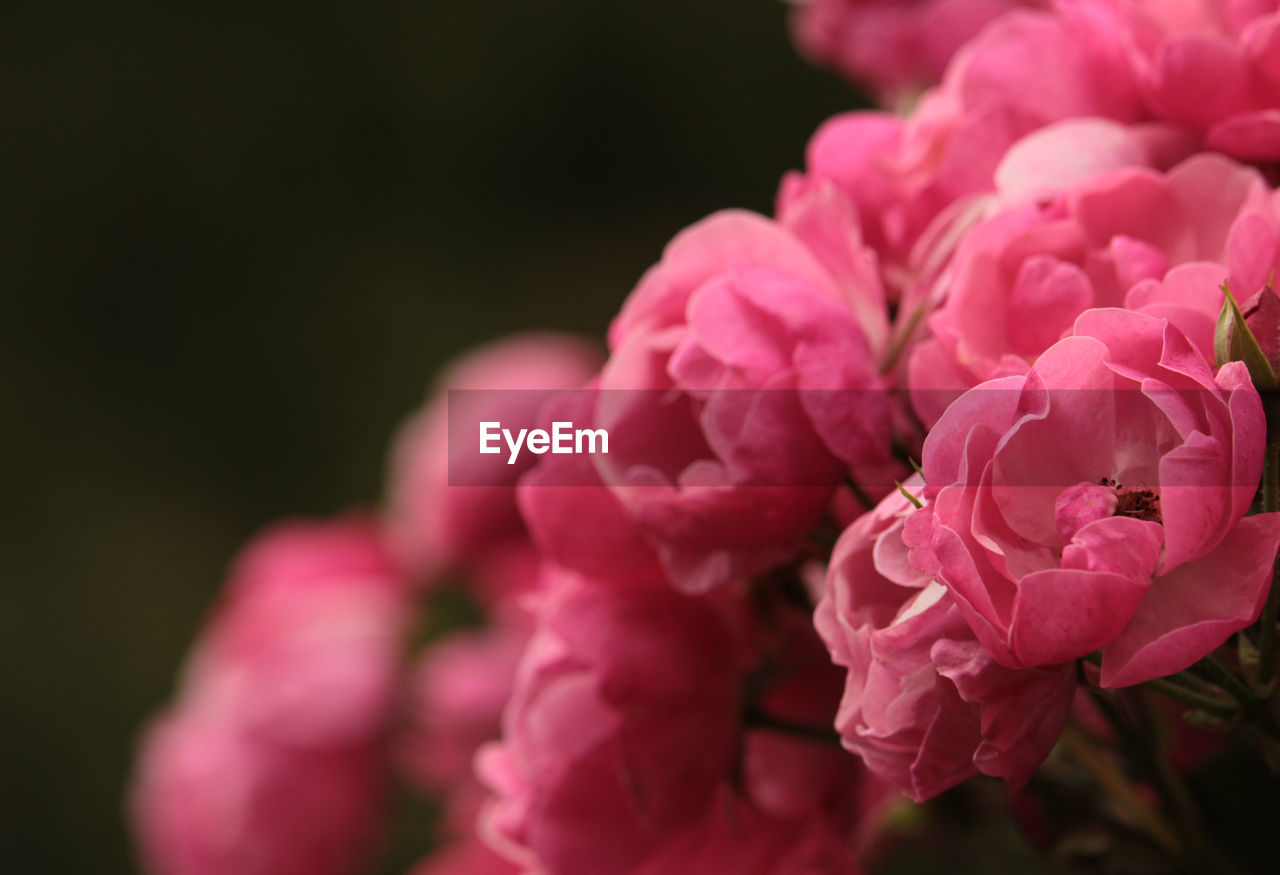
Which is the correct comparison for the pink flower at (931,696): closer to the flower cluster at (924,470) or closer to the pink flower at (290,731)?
the flower cluster at (924,470)

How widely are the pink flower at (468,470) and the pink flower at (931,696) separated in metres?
0.29

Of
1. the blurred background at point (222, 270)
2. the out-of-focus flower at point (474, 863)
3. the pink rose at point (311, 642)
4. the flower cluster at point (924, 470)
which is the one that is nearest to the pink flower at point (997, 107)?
the flower cluster at point (924, 470)

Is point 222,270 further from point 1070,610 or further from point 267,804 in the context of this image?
point 1070,610

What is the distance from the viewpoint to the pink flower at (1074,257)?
0.62ft

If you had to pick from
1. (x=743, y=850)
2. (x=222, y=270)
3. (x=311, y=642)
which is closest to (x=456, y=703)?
(x=311, y=642)

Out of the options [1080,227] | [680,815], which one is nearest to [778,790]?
[680,815]

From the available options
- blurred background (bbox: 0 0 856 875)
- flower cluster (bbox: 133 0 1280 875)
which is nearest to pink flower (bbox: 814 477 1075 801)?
flower cluster (bbox: 133 0 1280 875)

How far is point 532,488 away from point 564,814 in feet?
0.21

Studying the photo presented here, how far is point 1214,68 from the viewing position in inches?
8.2

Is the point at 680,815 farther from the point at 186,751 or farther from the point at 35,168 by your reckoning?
the point at 35,168

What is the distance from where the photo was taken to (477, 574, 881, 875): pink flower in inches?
9.3

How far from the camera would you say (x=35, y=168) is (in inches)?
54.0

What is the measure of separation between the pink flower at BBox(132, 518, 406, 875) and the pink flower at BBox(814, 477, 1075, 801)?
409 millimetres

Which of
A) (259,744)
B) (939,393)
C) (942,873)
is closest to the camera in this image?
(939,393)
